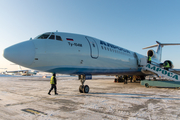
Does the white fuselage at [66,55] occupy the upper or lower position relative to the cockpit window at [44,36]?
lower

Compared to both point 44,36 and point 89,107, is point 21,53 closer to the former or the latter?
point 44,36

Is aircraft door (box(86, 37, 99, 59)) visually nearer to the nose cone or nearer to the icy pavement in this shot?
the icy pavement

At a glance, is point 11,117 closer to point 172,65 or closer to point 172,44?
point 172,65

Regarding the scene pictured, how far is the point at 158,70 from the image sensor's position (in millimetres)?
14508

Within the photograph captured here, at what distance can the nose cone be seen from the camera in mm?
5945

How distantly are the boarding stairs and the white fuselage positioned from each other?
5.95 metres

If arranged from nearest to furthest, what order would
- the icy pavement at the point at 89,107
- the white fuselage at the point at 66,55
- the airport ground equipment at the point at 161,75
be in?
the icy pavement at the point at 89,107 → the white fuselage at the point at 66,55 → the airport ground equipment at the point at 161,75

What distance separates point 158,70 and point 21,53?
45.7 ft

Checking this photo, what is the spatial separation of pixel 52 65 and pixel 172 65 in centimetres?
1768

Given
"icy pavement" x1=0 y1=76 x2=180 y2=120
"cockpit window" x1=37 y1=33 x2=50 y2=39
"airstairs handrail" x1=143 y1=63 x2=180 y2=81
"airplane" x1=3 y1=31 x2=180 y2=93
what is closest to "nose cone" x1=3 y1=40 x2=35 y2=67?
"airplane" x1=3 y1=31 x2=180 y2=93

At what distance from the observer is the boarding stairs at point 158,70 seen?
13833mm

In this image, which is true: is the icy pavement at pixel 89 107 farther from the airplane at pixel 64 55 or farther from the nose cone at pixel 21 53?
the nose cone at pixel 21 53

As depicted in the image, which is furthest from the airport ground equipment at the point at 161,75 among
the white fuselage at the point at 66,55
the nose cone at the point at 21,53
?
the nose cone at the point at 21,53

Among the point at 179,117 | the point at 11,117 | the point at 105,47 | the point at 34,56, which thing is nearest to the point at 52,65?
the point at 34,56
